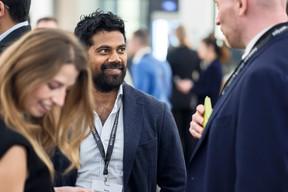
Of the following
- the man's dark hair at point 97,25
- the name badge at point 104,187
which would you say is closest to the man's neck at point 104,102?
the man's dark hair at point 97,25

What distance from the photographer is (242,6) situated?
241 centimetres

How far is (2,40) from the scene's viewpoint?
128 inches

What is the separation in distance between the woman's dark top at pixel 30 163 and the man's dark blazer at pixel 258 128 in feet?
2.21

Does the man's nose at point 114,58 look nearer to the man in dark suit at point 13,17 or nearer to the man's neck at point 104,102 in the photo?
the man's neck at point 104,102

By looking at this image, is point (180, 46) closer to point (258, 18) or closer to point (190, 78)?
point (190, 78)

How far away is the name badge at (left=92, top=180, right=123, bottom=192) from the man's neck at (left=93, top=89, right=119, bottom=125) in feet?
1.32

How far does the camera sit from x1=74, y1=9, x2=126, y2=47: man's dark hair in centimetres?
338

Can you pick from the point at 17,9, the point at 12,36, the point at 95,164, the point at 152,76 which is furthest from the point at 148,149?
the point at 152,76

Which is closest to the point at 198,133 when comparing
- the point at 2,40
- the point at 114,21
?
the point at 114,21

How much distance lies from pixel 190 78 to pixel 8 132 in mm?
7347

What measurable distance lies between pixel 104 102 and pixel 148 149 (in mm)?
382

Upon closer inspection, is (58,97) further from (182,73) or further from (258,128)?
(182,73)

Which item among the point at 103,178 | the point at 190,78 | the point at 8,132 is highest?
the point at 8,132

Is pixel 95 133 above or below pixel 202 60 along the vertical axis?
above
